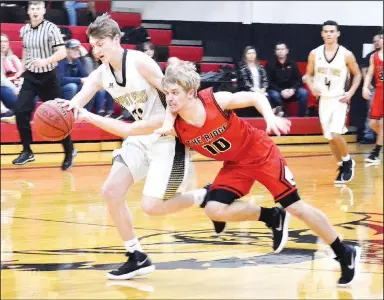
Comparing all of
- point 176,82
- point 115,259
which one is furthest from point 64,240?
point 176,82

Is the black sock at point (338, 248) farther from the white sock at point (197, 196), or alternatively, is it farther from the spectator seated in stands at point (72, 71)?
the spectator seated in stands at point (72, 71)

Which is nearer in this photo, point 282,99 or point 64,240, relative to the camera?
point 64,240

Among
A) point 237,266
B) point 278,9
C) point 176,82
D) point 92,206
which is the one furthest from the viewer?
point 92,206

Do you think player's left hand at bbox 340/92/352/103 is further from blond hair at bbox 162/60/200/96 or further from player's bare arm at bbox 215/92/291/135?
blond hair at bbox 162/60/200/96

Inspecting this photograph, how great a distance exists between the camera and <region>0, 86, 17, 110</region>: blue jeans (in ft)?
29.2

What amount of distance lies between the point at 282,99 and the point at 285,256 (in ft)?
21.3

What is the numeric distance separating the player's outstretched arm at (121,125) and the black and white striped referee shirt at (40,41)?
416 centimetres

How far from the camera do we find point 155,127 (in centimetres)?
468

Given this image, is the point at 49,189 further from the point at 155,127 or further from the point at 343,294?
the point at 343,294

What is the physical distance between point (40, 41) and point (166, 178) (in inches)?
169

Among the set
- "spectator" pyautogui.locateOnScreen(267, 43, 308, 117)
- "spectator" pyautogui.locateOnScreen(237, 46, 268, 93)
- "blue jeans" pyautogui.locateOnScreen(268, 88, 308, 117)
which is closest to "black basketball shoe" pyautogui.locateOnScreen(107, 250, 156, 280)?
"spectator" pyautogui.locateOnScreen(237, 46, 268, 93)

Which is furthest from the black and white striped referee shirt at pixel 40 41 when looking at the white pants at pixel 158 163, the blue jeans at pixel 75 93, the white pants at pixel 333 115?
the white pants at pixel 158 163

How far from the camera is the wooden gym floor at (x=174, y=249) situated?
179 inches

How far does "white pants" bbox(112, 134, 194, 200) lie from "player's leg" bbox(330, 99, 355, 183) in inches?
153
